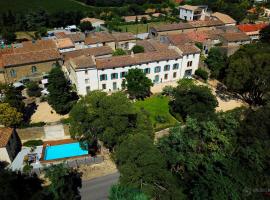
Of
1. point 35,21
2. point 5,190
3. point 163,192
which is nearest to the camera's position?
point 5,190

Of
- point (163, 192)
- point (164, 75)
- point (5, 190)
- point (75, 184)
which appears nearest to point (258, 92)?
point (164, 75)

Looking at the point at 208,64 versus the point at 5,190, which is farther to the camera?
the point at 208,64

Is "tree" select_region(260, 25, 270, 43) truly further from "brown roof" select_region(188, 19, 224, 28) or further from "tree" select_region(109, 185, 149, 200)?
"tree" select_region(109, 185, 149, 200)

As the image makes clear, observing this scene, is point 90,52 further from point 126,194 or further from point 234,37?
point 126,194

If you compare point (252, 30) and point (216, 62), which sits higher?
point (216, 62)

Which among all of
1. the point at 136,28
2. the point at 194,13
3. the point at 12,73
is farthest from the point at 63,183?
the point at 194,13

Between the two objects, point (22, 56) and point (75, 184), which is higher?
point (22, 56)

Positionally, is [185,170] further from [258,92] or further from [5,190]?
[258,92]

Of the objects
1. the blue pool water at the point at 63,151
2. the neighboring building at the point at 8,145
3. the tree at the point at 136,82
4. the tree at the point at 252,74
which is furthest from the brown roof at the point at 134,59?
the neighboring building at the point at 8,145
